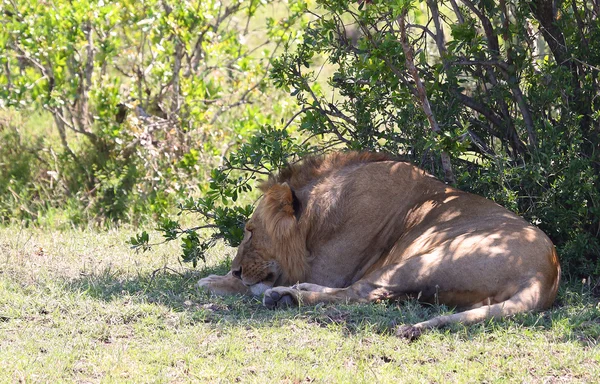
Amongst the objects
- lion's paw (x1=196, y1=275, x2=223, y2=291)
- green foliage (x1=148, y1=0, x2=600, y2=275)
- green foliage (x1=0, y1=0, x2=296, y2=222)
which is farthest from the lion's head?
green foliage (x1=0, y1=0, x2=296, y2=222)

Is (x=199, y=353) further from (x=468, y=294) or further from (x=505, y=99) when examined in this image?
(x=505, y=99)

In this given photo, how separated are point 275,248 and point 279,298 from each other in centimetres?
53

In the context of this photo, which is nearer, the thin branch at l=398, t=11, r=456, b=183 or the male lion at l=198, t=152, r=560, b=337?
the male lion at l=198, t=152, r=560, b=337

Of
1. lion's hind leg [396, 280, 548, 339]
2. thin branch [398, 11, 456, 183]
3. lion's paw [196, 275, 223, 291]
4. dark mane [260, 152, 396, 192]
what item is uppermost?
thin branch [398, 11, 456, 183]

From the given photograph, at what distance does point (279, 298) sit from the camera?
4.89m

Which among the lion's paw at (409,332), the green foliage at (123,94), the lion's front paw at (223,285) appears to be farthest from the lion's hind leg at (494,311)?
the green foliage at (123,94)

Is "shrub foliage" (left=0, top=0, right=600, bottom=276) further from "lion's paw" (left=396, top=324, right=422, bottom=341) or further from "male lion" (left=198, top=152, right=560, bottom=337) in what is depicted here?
"lion's paw" (left=396, top=324, right=422, bottom=341)

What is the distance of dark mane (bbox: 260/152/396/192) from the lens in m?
5.53

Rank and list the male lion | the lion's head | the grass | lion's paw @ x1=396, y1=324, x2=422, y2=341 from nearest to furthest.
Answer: the grass, lion's paw @ x1=396, y1=324, x2=422, y2=341, the male lion, the lion's head

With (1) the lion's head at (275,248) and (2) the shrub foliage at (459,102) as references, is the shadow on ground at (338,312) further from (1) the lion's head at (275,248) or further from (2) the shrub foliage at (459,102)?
(2) the shrub foliage at (459,102)

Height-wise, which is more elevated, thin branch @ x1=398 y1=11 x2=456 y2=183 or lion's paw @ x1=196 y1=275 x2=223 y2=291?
A: thin branch @ x1=398 y1=11 x2=456 y2=183

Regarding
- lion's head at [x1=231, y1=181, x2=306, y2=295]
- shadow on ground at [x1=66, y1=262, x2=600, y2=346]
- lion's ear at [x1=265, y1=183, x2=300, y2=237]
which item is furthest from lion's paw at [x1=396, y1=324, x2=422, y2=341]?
lion's ear at [x1=265, y1=183, x2=300, y2=237]

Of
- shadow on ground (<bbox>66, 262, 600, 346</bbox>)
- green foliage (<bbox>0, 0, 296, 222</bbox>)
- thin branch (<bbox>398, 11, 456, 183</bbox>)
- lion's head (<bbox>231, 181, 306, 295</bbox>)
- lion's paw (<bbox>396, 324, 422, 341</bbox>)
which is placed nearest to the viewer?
lion's paw (<bbox>396, 324, 422, 341</bbox>)

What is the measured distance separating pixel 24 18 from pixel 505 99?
13.9 feet
